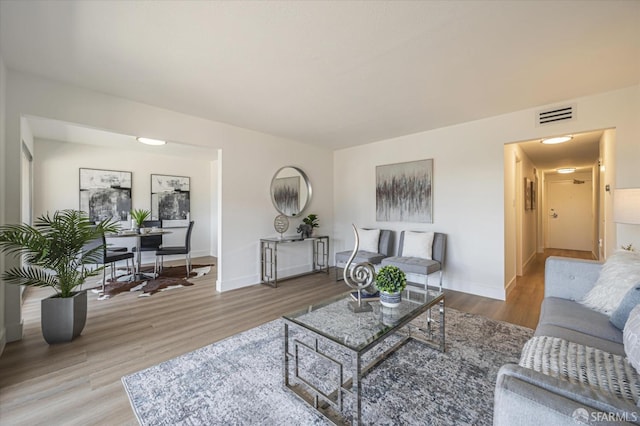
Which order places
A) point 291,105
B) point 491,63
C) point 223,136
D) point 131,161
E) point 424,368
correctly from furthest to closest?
point 131,161 → point 223,136 → point 291,105 → point 491,63 → point 424,368

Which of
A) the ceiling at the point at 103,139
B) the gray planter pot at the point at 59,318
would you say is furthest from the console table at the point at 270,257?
the gray planter pot at the point at 59,318

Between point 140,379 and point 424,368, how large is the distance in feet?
6.63

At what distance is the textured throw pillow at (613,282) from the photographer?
1688 mm

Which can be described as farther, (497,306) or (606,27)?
(497,306)

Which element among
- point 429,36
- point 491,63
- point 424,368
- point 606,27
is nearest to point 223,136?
point 429,36

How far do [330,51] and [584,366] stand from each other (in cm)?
238

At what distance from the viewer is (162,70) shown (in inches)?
91.3

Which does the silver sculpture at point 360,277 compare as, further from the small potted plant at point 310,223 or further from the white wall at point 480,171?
the small potted plant at point 310,223

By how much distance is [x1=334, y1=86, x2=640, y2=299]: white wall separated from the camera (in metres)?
2.77

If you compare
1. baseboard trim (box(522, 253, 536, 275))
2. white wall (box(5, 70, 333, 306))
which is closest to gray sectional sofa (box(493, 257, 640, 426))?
white wall (box(5, 70, 333, 306))

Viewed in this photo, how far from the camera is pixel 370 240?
14.5 feet

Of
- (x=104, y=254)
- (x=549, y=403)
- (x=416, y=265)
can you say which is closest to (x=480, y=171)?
(x=416, y=265)

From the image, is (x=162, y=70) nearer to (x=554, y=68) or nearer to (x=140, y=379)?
(x=140, y=379)

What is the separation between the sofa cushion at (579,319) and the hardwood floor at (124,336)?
91cm
